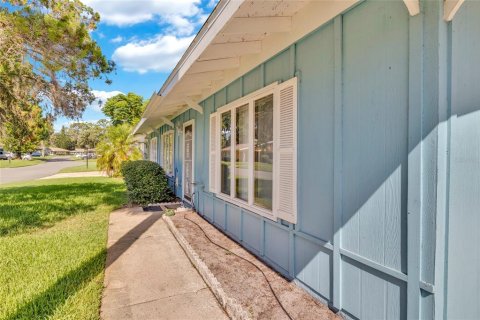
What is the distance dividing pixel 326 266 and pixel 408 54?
193 cm

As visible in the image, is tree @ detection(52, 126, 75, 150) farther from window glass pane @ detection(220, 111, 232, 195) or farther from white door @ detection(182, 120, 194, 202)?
window glass pane @ detection(220, 111, 232, 195)

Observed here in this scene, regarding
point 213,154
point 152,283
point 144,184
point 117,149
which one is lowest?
point 152,283

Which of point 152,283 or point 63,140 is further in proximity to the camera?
point 63,140

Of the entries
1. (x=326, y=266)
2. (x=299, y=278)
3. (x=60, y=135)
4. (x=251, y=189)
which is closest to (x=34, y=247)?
(x=251, y=189)

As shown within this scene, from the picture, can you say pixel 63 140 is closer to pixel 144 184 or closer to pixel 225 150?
pixel 144 184

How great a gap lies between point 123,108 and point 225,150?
3766cm

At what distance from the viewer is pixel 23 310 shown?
2.86m

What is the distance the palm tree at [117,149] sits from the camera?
1858 cm

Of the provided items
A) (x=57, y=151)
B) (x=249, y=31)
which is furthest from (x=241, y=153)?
(x=57, y=151)

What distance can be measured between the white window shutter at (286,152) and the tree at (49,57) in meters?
7.17

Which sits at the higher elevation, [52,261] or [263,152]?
[263,152]

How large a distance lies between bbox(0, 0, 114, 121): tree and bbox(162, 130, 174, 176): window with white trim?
9.18 ft

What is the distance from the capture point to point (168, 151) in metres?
11.0

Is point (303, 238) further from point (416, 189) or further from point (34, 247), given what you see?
point (34, 247)
